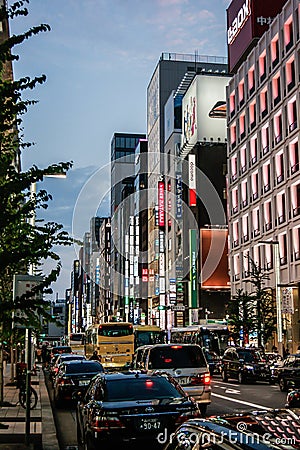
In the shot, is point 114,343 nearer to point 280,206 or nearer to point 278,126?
point 280,206

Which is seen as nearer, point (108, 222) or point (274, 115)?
point (274, 115)

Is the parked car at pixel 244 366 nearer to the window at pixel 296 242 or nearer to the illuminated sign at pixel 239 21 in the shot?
the window at pixel 296 242

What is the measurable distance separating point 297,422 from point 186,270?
9215cm

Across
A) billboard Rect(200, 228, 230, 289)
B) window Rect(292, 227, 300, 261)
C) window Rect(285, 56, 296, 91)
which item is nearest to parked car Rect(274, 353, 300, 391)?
window Rect(292, 227, 300, 261)

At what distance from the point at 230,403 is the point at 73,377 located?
5418 millimetres

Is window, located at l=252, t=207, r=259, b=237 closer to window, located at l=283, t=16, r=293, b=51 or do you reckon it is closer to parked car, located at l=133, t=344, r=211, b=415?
window, located at l=283, t=16, r=293, b=51

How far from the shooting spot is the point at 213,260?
3575 inches

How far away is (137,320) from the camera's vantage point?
13088 centimetres

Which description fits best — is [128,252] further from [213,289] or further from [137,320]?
[213,289]

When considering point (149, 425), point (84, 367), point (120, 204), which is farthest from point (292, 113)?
point (120, 204)

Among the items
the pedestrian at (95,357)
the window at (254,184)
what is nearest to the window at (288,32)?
the window at (254,184)

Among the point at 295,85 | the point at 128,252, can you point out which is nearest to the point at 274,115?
the point at 295,85

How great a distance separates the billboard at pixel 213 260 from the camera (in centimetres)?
9119

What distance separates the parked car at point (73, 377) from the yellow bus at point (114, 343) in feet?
65.6
